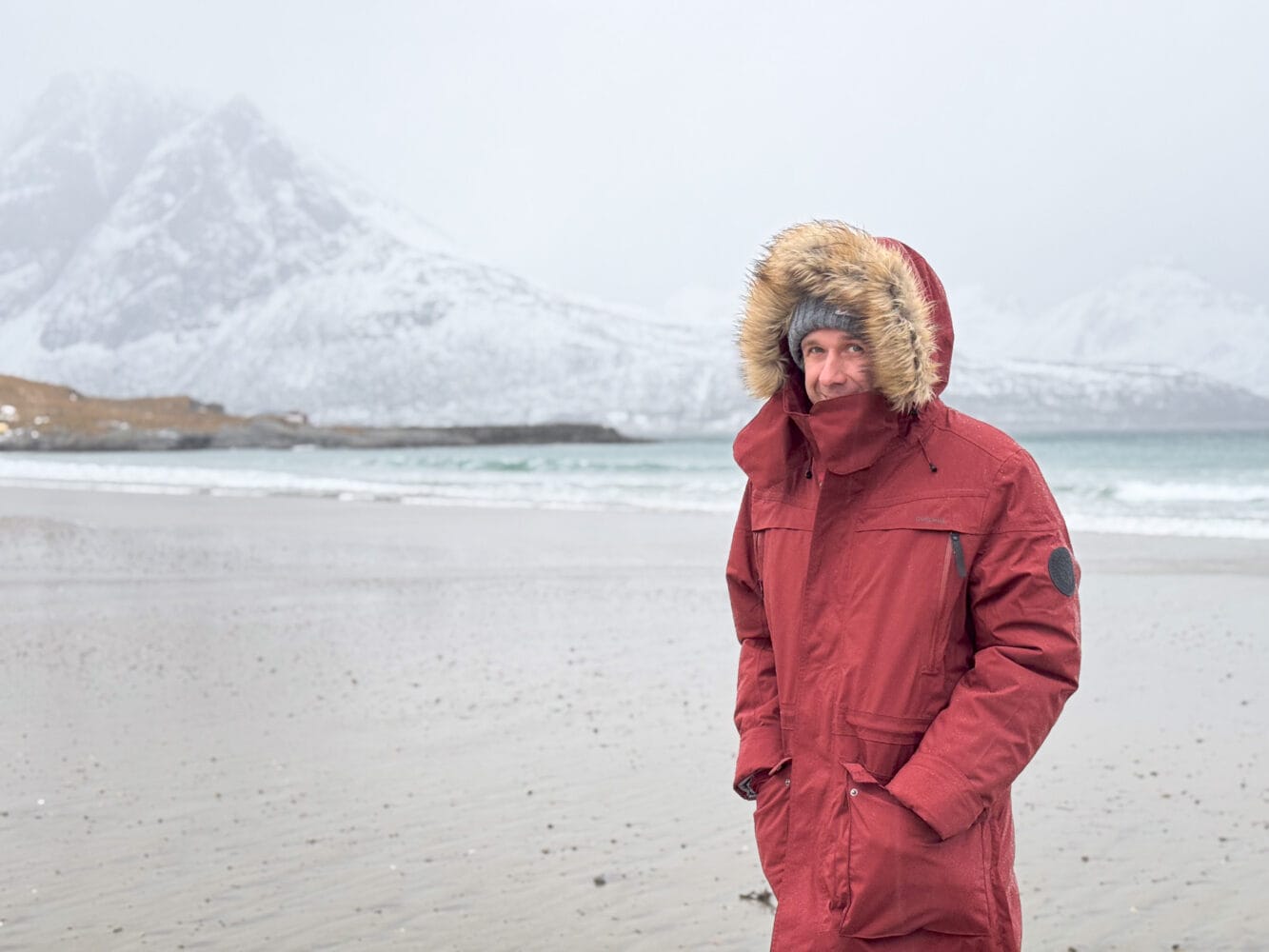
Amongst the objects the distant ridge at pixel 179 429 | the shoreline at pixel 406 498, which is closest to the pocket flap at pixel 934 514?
the shoreline at pixel 406 498

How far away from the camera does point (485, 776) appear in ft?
15.2

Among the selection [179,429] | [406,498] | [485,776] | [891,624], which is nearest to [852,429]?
[891,624]

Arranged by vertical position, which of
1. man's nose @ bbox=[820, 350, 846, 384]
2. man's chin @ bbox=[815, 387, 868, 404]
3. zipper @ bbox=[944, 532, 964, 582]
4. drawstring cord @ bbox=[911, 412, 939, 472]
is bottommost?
zipper @ bbox=[944, 532, 964, 582]

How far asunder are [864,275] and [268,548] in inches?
478

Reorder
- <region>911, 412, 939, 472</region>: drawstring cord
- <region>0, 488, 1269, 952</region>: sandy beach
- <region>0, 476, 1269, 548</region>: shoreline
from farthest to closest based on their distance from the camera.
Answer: <region>0, 476, 1269, 548</region>: shoreline < <region>0, 488, 1269, 952</region>: sandy beach < <region>911, 412, 939, 472</region>: drawstring cord

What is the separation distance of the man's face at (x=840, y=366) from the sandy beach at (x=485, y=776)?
1844 millimetres

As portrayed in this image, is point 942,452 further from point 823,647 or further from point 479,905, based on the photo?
point 479,905

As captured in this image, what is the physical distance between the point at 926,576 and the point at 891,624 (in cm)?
9

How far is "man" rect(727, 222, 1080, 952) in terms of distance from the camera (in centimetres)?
179

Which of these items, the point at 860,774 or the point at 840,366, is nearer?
the point at 860,774

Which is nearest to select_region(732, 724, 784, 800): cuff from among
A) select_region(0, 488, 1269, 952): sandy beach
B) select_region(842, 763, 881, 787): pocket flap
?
select_region(842, 763, 881, 787): pocket flap

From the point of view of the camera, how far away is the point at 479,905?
3.45 m

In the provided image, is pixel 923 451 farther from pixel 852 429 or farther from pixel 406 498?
pixel 406 498

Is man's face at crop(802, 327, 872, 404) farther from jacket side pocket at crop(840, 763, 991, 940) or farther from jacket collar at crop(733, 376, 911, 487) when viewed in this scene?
jacket side pocket at crop(840, 763, 991, 940)
